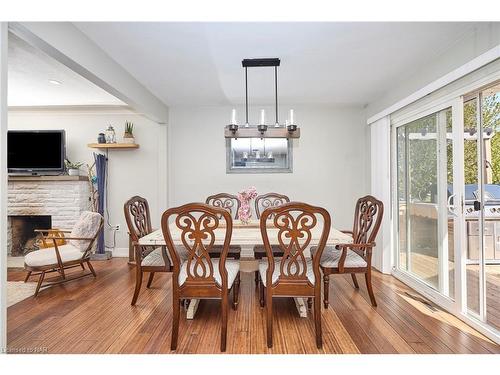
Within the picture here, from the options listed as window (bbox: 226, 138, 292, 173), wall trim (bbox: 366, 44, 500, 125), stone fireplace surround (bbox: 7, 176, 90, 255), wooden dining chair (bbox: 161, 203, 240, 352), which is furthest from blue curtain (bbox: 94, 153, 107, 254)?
wall trim (bbox: 366, 44, 500, 125)

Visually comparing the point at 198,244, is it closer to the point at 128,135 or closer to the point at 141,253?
the point at 141,253

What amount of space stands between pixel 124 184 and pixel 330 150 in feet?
11.1

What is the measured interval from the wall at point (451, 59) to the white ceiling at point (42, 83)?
3633 millimetres

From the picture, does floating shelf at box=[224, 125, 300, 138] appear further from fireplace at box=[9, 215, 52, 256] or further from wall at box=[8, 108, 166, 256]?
fireplace at box=[9, 215, 52, 256]

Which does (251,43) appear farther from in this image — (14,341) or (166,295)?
(14,341)

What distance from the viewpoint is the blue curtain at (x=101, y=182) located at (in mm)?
4477

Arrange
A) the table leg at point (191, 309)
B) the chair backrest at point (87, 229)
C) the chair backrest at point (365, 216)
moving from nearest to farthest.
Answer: the table leg at point (191, 309) < the chair backrest at point (365, 216) < the chair backrest at point (87, 229)

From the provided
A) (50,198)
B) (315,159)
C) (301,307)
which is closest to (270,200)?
(315,159)

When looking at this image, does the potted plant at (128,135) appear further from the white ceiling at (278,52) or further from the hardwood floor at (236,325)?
the hardwood floor at (236,325)

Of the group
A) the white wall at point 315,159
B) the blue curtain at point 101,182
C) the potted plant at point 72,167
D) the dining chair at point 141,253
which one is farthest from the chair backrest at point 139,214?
the potted plant at point 72,167

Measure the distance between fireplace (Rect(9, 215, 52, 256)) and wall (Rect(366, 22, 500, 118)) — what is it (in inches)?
212

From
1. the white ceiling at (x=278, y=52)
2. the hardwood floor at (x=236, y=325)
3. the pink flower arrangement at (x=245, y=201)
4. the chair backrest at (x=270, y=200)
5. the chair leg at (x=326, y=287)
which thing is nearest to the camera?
the hardwood floor at (x=236, y=325)

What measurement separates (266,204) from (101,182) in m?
2.68

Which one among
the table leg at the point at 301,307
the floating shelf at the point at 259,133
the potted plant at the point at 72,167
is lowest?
the table leg at the point at 301,307
